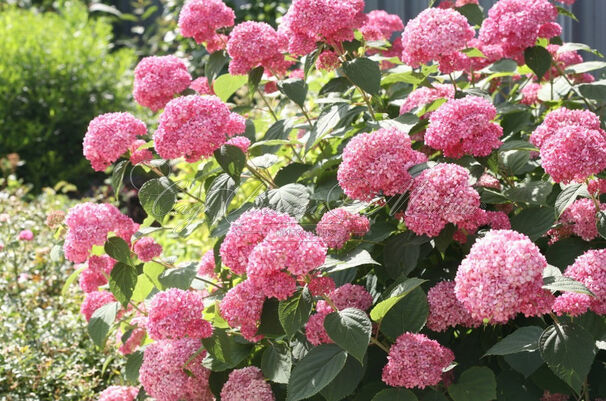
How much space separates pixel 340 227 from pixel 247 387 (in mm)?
448

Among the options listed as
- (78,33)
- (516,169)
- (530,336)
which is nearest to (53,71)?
(78,33)

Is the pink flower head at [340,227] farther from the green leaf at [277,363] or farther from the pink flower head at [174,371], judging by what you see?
the pink flower head at [174,371]

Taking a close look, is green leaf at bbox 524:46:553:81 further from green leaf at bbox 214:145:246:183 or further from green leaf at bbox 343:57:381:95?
green leaf at bbox 214:145:246:183

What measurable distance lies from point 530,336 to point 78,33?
23.1ft

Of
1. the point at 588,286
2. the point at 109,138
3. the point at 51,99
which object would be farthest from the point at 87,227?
the point at 51,99

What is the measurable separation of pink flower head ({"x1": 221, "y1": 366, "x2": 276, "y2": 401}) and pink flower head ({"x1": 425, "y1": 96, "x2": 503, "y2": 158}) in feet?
2.29

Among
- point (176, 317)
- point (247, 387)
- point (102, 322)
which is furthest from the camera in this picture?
point (102, 322)

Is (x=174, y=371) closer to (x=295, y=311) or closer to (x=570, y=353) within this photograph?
(x=295, y=311)

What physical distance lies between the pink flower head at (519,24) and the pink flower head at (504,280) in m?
1.01

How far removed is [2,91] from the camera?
646 centimetres

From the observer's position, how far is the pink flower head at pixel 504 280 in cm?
135

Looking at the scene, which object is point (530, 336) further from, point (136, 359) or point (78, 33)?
point (78, 33)

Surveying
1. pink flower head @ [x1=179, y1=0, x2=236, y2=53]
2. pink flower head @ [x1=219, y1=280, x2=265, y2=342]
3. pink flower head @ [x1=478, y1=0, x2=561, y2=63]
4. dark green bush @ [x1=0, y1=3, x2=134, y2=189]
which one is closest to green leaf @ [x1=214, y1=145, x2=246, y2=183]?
pink flower head @ [x1=219, y1=280, x2=265, y2=342]

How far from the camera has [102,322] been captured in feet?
7.02
